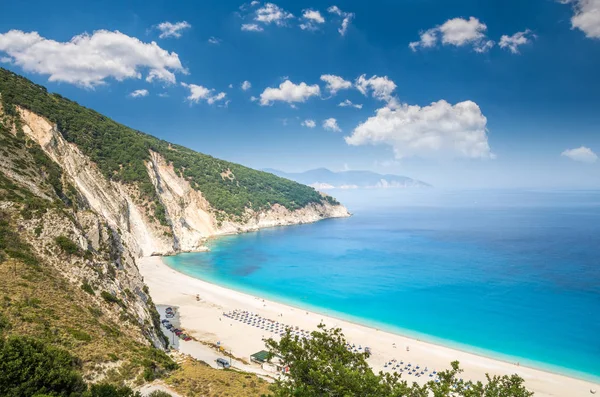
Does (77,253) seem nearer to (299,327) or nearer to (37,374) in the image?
(37,374)

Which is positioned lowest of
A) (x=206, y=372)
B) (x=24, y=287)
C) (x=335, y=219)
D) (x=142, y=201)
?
(x=206, y=372)

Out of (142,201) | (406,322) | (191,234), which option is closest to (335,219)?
(191,234)

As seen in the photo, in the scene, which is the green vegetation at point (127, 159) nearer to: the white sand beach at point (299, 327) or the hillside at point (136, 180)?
the hillside at point (136, 180)

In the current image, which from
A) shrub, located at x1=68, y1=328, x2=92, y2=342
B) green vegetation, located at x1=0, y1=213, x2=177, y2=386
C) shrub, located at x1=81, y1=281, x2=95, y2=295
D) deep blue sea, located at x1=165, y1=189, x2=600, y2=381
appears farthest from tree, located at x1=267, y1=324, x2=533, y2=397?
deep blue sea, located at x1=165, y1=189, x2=600, y2=381

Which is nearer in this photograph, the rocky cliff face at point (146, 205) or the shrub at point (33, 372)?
the shrub at point (33, 372)

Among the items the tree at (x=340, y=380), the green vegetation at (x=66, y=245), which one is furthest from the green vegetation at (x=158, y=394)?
the green vegetation at (x=66, y=245)

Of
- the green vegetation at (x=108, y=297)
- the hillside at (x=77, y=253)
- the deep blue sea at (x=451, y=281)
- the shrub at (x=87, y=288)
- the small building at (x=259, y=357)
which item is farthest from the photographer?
the deep blue sea at (x=451, y=281)

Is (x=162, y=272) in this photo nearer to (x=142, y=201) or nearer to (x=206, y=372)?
(x=142, y=201)
